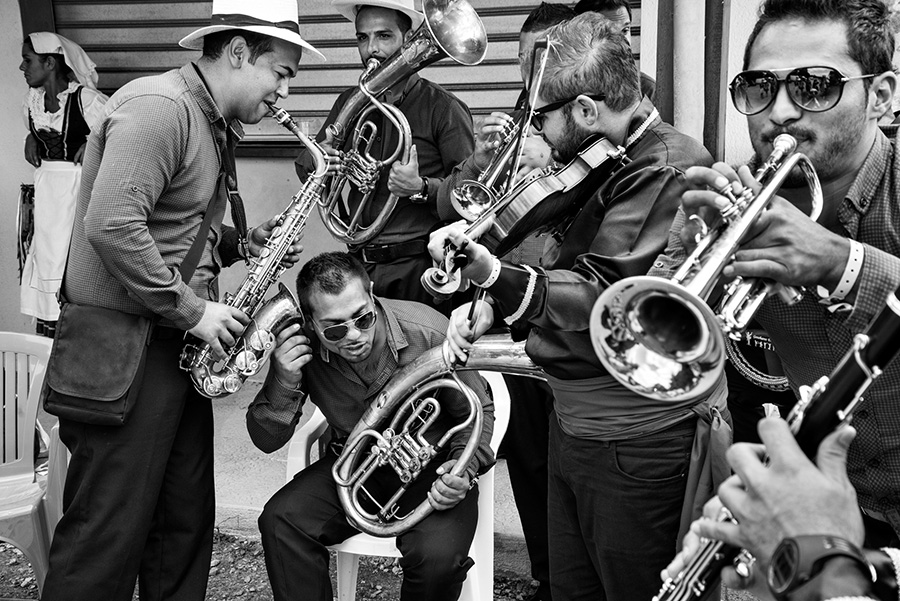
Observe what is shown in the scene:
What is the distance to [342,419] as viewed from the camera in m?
3.35

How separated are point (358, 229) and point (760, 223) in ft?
8.48

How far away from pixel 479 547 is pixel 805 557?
1956 millimetres

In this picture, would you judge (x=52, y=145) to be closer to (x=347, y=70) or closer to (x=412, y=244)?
(x=347, y=70)

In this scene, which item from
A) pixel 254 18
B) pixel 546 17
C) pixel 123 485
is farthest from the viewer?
pixel 546 17

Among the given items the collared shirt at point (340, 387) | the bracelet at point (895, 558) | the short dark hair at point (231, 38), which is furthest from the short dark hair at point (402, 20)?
the bracelet at point (895, 558)

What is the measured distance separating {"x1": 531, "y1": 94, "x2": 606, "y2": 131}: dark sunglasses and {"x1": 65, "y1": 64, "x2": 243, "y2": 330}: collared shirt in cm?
123

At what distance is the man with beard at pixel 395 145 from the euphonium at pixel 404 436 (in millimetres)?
891

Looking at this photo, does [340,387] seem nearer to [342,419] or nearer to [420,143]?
[342,419]

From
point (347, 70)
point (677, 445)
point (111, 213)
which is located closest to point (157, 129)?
point (111, 213)

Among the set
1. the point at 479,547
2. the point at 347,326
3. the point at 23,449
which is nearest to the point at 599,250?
the point at 347,326

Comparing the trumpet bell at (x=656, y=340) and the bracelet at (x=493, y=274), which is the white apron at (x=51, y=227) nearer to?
the bracelet at (x=493, y=274)

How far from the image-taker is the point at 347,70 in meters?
5.46

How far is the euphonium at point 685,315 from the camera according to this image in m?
1.61

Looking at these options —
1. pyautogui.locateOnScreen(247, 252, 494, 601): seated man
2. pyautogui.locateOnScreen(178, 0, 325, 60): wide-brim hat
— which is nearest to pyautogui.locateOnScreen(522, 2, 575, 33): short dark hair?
pyautogui.locateOnScreen(178, 0, 325, 60): wide-brim hat
